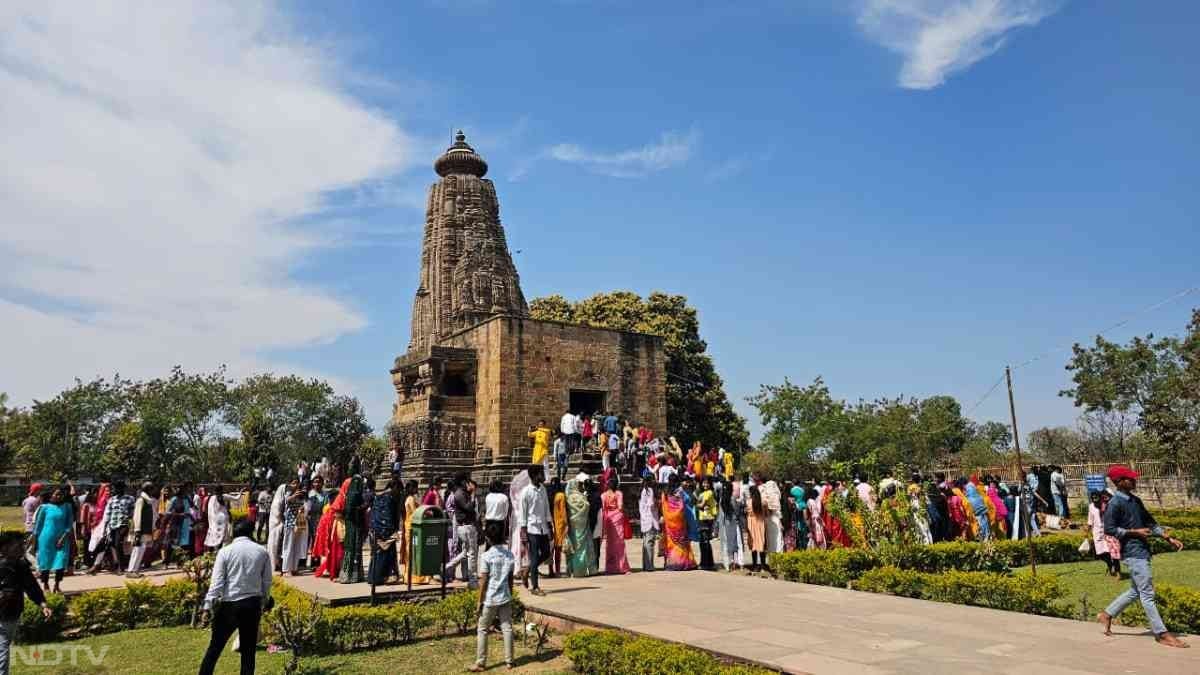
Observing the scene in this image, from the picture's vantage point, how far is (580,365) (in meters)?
23.1

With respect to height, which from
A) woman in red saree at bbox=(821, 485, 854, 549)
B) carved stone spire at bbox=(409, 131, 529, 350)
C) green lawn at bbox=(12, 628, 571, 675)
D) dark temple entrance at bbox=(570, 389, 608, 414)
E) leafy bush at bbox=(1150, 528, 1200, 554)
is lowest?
green lawn at bbox=(12, 628, 571, 675)

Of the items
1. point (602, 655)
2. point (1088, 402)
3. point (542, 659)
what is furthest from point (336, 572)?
point (1088, 402)

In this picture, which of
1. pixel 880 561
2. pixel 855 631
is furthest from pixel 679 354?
pixel 855 631

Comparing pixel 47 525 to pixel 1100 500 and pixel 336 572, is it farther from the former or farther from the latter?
pixel 1100 500

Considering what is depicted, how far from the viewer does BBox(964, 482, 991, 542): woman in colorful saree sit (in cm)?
1388

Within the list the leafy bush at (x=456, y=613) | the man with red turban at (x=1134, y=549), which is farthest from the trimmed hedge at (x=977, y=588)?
the leafy bush at (x=456, y=613)

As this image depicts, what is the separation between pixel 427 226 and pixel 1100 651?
2851 cm

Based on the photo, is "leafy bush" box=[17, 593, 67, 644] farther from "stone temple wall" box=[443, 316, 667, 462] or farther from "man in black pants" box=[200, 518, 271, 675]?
"stone temple wall" box=[443, 316, 667, 462]

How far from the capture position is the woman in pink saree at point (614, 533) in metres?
11.3

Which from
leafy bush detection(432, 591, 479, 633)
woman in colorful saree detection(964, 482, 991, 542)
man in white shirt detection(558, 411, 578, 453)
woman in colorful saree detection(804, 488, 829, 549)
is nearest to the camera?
leafy bush detection(432, 591, 479, 633)

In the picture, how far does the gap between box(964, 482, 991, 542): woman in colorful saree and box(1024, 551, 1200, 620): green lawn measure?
1.90 m

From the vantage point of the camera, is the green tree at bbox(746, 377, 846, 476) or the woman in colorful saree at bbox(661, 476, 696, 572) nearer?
the woman in colorful saree at bbox(661, 476, 696, 572)

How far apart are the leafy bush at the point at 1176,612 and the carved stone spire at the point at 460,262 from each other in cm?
2331

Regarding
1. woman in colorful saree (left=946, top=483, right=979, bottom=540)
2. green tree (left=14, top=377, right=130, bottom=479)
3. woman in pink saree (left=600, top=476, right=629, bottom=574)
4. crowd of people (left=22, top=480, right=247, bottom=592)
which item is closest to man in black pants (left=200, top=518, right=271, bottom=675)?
crowd of people (left=22, top=480, right=247, bottom=592)
